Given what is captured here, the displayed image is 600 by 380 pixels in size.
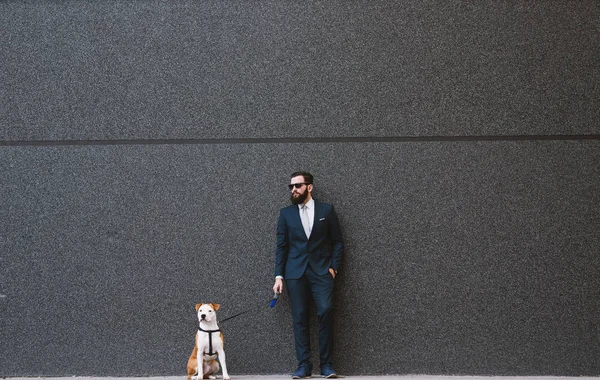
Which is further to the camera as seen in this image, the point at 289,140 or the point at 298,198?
the point at 289,140

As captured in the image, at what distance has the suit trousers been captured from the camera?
5570 millimetres

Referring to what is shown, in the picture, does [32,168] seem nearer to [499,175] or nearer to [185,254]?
[185,254]

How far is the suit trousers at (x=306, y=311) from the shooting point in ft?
18.3

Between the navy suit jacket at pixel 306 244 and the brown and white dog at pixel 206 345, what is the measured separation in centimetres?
72

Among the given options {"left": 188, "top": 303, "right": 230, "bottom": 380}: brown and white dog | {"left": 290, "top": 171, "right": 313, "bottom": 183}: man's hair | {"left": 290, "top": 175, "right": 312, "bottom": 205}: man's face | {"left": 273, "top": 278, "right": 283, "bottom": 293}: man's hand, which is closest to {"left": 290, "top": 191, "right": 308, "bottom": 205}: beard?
{"left": 290, "top": 175, "right": 312, "bottom": 205}: man's face

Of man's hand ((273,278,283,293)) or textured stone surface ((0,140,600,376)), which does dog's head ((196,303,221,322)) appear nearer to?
man's hand ((273,278,283,293))

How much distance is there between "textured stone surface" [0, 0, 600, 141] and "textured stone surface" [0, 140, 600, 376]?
0.23 m

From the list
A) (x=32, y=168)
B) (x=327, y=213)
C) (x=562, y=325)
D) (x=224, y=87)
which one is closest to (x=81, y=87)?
(x=32, y=168)

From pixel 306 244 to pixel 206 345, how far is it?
3.72ft

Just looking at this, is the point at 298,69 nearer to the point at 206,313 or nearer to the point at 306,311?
the point at 306,311

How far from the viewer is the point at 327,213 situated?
5680 millimetres

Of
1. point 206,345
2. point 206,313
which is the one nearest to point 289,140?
point 206,313

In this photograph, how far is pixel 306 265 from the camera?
559cm

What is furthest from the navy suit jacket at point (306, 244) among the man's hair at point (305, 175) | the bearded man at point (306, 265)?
the man's hair at point (305, 175)
